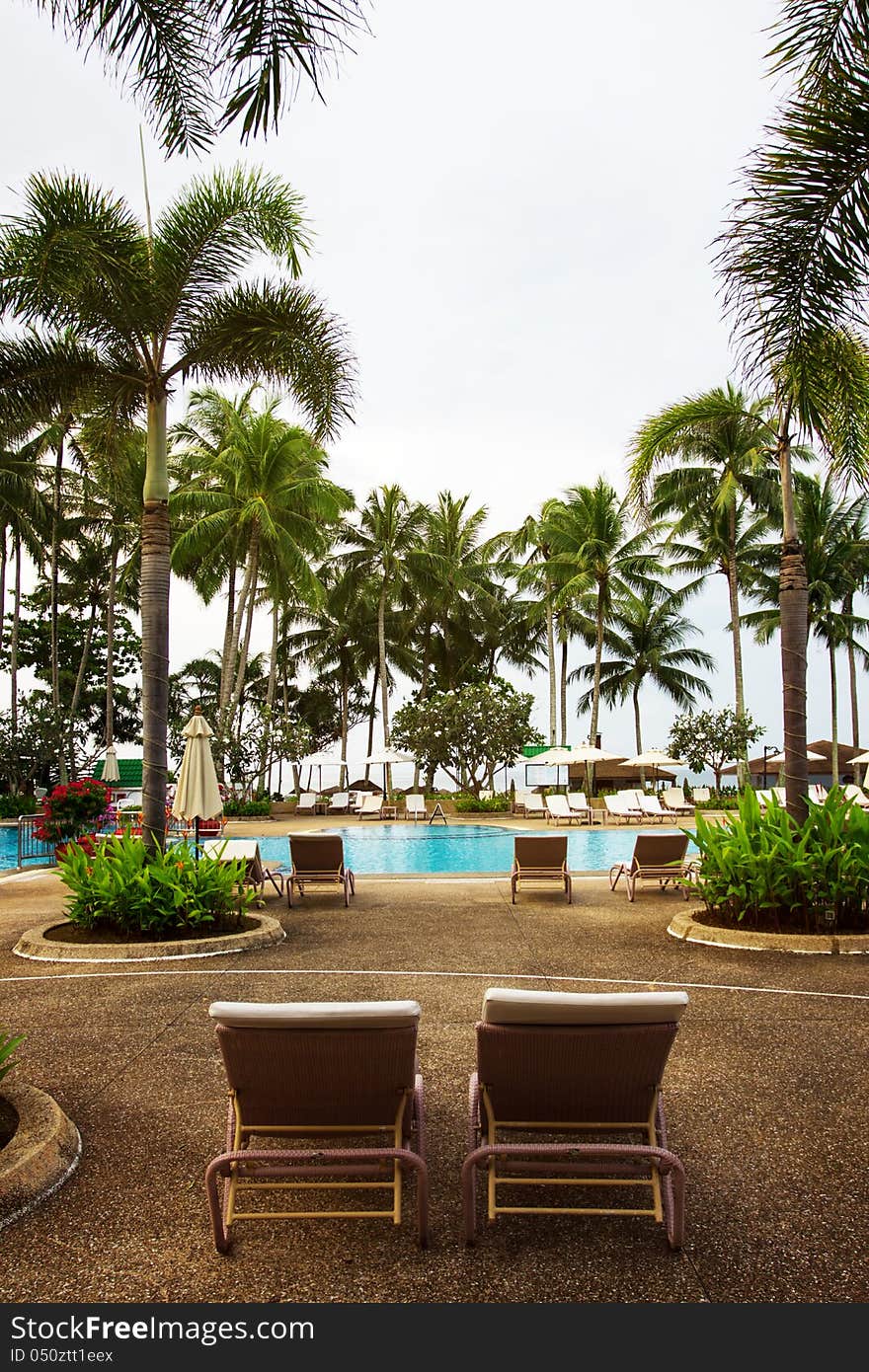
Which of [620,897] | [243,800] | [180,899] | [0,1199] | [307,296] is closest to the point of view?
[0,1199]

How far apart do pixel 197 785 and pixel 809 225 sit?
7.22 m

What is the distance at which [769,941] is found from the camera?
764 cm

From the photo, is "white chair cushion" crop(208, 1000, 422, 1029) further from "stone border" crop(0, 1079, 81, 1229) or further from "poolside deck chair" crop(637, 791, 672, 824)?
"poolside deck chair" crop(637, 791, 672, 824)

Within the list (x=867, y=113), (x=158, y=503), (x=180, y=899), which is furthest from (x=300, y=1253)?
(x=158, y=503)

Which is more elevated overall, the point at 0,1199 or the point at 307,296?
the point at 307,296

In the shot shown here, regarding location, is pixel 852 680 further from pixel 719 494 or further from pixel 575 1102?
pixel 575 1102

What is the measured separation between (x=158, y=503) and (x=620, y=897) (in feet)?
21.8

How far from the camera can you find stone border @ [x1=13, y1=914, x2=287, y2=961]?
7391 mm

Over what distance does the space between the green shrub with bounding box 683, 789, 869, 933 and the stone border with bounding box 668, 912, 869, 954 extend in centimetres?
27

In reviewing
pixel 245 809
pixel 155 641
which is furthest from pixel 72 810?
pixel 245 809

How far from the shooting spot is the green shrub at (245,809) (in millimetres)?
27656

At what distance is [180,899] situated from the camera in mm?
7797

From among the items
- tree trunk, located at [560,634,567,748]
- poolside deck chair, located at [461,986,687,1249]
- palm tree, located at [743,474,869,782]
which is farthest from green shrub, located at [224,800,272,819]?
poolside deck chair, located at [461,986,687,1249]

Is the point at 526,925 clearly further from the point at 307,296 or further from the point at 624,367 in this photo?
the point at 624,367
